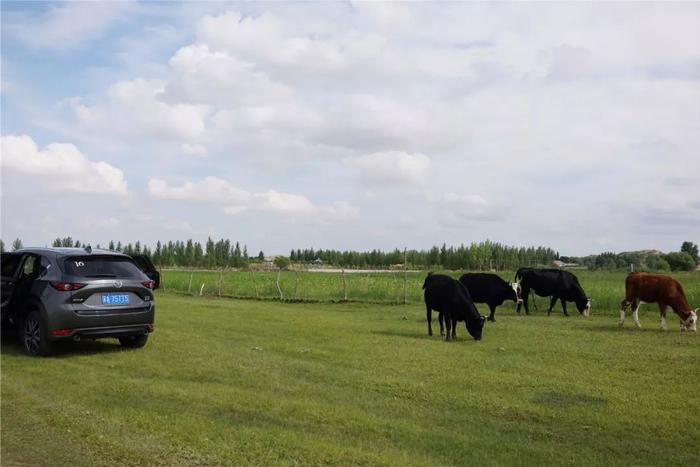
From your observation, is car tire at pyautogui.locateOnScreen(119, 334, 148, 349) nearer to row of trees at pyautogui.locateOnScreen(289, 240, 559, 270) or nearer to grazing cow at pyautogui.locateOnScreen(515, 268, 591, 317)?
grazing cow at pyautogui.locateOnScreen(515, 268, 591, 317)

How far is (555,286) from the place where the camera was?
1011 inches

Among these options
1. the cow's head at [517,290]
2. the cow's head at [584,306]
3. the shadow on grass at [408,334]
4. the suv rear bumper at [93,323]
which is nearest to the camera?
the suv rear bumper at [93,323]

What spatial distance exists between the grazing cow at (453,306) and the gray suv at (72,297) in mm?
7572

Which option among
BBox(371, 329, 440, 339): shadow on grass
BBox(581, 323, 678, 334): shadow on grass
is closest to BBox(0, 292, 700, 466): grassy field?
BBox(371, 329, 440, 339): shadow on grass

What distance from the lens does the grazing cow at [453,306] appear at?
51.4ft

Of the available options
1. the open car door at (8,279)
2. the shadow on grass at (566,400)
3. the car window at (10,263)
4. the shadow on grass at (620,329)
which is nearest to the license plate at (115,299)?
the open car door at (8,279)

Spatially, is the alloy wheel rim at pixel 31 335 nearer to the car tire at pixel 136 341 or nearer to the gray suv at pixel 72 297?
the gray suv at pixel 72 297

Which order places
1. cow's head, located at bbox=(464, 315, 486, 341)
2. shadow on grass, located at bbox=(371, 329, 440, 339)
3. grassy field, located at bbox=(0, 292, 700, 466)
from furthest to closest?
1. shadow on grass, located at bbox=(371, 329, 440, 339)
2. cow's head, located at bbox=(464, 315, 486, 341)
3. grassy field, located at bbox=(0, 292, 700, 466)

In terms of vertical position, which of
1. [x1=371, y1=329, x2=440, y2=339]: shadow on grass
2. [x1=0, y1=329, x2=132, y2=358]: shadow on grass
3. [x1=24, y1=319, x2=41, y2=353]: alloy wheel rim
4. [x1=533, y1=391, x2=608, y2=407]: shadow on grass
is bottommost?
[x1=371, y1=329, x2=440, y2=339]: shadow on grass

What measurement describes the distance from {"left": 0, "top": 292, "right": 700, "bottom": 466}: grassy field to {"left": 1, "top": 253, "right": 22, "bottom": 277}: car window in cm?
149

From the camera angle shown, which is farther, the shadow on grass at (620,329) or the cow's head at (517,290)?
the cow's head at (517,290)

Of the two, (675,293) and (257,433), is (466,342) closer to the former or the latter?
(675,293)

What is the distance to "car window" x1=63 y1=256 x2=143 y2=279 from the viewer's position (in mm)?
11250

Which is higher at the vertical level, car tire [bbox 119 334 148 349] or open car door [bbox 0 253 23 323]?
open car door [bbox 0 253 23 323]
